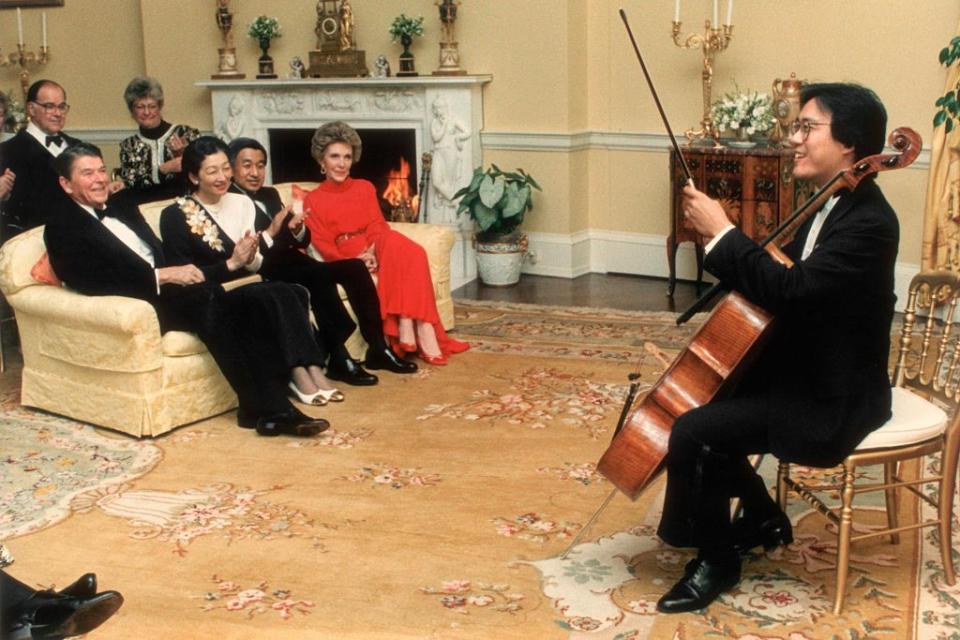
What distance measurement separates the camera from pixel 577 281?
778cm

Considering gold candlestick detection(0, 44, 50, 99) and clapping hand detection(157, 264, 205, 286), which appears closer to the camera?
clapping hand detection(157, 264, 205, 286)

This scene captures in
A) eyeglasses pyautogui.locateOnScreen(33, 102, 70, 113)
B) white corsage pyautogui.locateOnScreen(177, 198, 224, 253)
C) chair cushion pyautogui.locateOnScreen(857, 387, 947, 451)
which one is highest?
eyeglasses pyautogui.locateOnScreen(33, 102, 70, 113)

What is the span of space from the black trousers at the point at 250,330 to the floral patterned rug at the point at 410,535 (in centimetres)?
21

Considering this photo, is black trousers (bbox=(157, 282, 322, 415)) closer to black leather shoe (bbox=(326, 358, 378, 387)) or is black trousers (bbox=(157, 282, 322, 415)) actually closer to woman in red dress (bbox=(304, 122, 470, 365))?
black leather shoe (bbox=(326, 358, 378, 387))

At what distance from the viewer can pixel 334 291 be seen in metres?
5.68

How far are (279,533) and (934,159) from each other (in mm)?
4131

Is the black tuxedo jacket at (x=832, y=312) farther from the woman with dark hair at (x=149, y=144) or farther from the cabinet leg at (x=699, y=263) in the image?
Result: the woman with dark hair at (x=149, y=144)

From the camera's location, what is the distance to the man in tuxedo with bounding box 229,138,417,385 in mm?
5617

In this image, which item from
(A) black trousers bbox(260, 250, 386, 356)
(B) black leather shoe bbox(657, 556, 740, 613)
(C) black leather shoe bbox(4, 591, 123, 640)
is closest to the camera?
(C) black leather shoe bbox(4, 591, 123, 640)

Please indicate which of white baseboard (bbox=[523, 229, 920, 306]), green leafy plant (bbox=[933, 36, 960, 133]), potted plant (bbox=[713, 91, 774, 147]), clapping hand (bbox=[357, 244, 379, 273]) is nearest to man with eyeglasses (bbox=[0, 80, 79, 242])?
clapping hand (bbox=[357, 244, 379, 273])

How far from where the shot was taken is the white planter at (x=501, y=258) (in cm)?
761

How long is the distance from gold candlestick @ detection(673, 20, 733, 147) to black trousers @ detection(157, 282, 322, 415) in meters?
2.92

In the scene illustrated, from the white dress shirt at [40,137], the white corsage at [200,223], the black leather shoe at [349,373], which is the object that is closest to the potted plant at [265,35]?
the white dress shirt at [40,137]

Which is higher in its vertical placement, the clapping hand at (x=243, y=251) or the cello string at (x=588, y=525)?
the clapping hand at (x=243, y=251)
